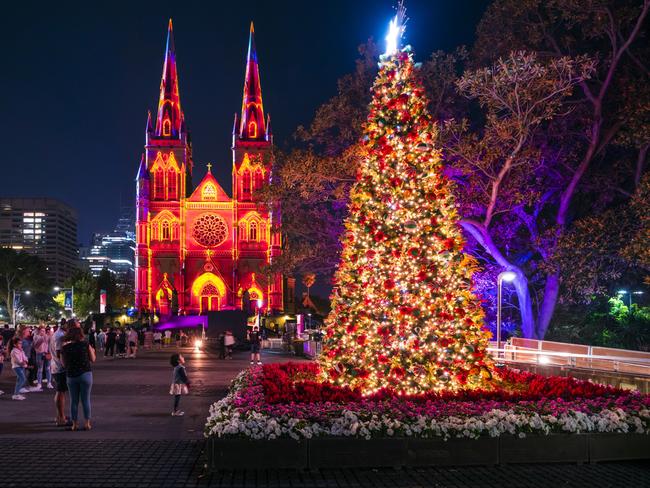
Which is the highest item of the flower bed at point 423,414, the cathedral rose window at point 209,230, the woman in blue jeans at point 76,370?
the cathedral rose window at point 209,230

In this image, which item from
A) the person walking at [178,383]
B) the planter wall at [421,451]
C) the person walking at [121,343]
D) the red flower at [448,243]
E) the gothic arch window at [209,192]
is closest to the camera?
the planter wall at [421,451]

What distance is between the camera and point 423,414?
337 inches

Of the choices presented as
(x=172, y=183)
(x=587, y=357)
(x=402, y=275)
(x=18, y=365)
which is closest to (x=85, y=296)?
(x=172, y=183)

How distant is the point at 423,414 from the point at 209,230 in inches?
2688

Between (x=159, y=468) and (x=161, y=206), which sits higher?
(x=161, y=206)

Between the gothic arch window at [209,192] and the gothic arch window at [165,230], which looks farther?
the gothic arch window at [209,192]

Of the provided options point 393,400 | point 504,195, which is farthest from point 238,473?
point 504,195

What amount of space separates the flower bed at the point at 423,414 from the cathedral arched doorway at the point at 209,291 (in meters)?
64.6

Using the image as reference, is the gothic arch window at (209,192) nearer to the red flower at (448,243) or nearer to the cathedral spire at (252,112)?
the cathedral spire at (252,112)

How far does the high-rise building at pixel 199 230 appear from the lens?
73.1 meters

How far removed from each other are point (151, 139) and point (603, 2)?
6253 centimetres

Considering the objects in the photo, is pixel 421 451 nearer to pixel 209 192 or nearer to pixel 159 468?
pixel 159 468

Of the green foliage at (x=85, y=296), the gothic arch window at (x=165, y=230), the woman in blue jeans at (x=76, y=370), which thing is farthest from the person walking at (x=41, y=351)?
the green foliage at (x=85, y=296)

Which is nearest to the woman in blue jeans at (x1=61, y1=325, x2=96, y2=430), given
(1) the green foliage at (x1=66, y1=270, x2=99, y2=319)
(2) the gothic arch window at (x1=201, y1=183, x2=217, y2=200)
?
(2) the gothic arch window at (x1=201, y1=183, x2=217, y2=200)
